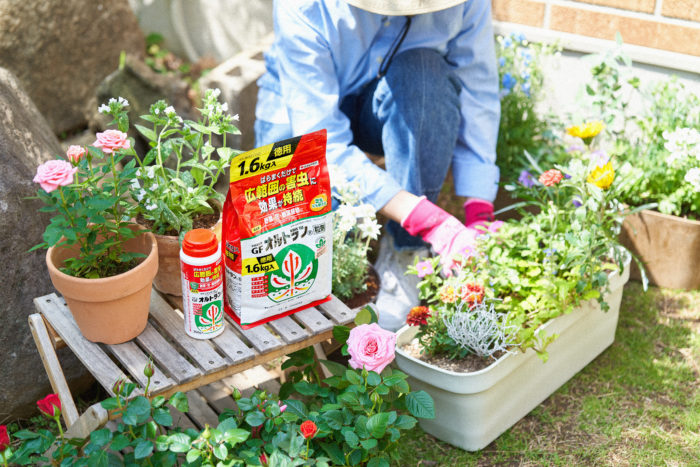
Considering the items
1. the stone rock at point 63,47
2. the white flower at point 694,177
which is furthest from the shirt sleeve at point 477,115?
the stone rock at point 63,47

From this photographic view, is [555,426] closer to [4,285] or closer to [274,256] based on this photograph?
[274,256]

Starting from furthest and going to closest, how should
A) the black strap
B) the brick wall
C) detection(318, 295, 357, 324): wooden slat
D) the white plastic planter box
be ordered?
the brick wall
the black strap
the white plastic planter box
detection(318, 295, 357, 324): wooden slat

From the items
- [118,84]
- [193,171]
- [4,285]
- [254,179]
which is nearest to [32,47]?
[118,84]

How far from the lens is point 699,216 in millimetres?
2322

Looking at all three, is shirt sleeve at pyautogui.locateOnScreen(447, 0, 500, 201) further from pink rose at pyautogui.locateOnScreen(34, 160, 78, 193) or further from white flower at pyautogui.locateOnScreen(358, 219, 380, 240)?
pink rose at pyautogui.locateOnScreen(34, 160, 78, 193)

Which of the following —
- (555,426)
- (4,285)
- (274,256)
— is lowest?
(555,426)

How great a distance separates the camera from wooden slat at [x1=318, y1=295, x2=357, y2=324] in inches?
65.1

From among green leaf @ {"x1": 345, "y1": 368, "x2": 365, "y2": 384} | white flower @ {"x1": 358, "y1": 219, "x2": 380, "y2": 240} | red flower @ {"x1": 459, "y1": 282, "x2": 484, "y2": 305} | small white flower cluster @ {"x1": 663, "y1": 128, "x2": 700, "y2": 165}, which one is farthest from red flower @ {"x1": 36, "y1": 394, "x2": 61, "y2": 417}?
small white flower cluster @ {"x1": 663, "y1": 128, "x2": 700, "y2": 165}

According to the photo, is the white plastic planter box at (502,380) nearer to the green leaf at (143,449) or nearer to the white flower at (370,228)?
the white flower at (370,228)

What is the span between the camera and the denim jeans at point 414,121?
2104 mm

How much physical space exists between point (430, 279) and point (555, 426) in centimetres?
51

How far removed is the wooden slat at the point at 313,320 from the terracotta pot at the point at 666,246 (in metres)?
1.15

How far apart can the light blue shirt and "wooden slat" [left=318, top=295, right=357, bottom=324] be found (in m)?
0.41

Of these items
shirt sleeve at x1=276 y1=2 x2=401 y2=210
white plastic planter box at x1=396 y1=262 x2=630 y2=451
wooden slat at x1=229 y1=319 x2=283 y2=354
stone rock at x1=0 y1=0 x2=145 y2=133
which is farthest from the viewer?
stone rock at x1=0 y1=0 x2=145 y2=133
